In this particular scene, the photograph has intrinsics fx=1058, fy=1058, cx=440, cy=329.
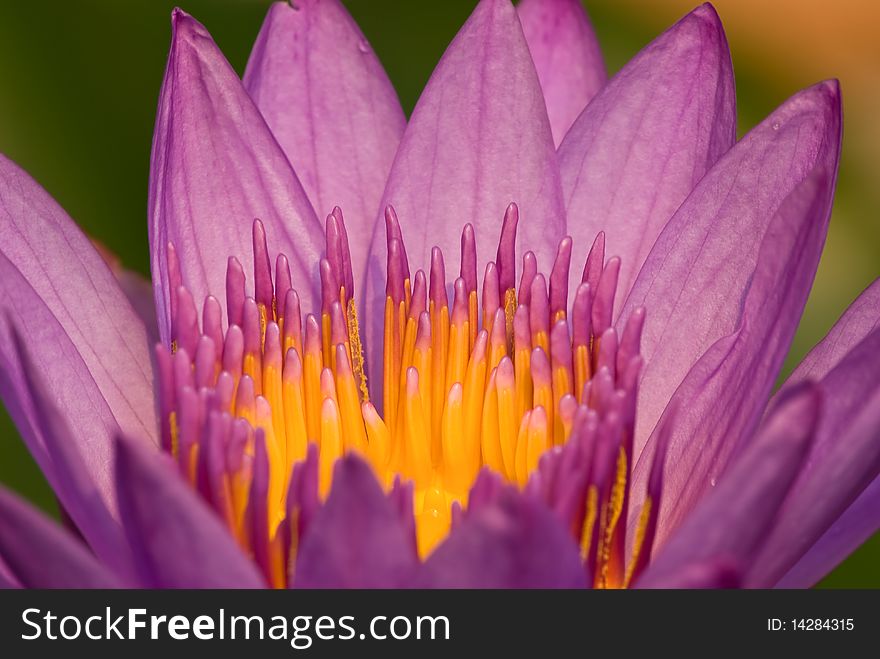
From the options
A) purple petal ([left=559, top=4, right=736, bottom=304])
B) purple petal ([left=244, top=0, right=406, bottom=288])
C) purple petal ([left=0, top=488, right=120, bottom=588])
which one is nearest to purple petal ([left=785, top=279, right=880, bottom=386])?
purple petal ([left=559, top=4, right=736, bottom=304])

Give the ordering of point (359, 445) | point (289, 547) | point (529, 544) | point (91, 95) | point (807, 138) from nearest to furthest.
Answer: point (529, 544) → point (289, 547) → point (807, 138) → point (359, 445) → point (91, 95)

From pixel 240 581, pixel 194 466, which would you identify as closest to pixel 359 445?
pixel 194 466

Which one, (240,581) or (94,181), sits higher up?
(94,181)

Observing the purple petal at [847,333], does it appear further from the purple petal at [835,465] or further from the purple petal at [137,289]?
the purple petal at [137,289]

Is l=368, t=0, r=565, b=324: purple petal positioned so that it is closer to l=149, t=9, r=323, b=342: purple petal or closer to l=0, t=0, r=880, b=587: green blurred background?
l=149, t=9, r=323, b=342: purple petal

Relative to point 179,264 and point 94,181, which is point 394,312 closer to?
point 179,264
